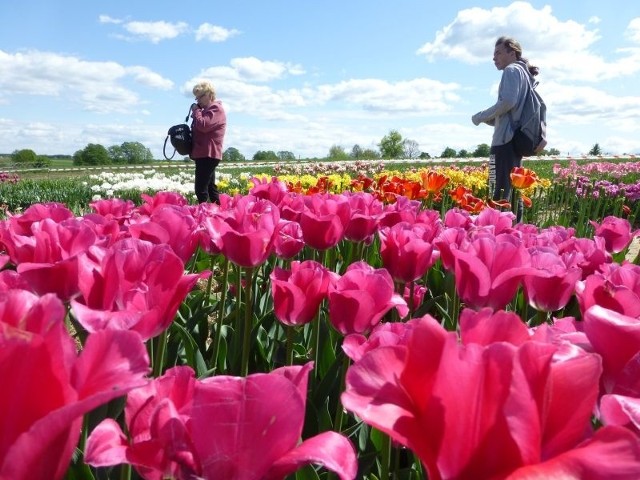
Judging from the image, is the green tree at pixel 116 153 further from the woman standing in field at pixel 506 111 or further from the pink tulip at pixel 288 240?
the pink tulip at pixel 288 240

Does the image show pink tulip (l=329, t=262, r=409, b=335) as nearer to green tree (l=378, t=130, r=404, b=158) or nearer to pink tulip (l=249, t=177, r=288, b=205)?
pink tulip (l=249, t=177, r=288, b=205)

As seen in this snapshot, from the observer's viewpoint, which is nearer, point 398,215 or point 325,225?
point 325,225

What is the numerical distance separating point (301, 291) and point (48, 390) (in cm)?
95

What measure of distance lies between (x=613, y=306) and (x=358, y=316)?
50cm

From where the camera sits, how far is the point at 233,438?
1.80 feet

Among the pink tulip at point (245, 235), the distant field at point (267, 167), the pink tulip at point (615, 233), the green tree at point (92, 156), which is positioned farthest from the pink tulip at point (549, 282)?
the green tree at point (92, 156)

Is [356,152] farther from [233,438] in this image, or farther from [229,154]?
[233,438]

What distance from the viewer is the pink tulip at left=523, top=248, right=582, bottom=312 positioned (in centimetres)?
146

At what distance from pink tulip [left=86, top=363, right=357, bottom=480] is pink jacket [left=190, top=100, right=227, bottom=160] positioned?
720 centimetres

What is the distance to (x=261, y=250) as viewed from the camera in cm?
175

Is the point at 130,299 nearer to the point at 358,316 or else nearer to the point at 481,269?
the point at 358,316

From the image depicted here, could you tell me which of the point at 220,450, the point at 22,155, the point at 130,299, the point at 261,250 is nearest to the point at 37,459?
the point at 220,450

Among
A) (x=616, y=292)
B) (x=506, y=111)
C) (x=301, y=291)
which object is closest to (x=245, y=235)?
(x=301, y=291)

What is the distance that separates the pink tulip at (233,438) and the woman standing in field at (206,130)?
720 centimetres
